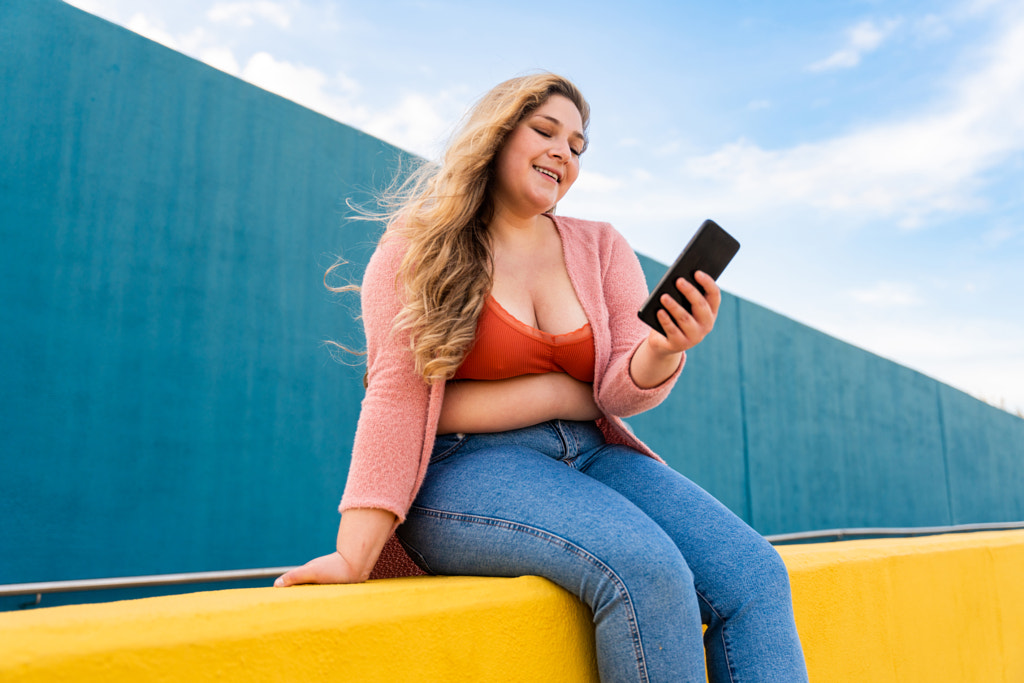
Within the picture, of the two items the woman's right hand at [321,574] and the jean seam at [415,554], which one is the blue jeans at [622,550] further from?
the woman's right hand at [321,574]

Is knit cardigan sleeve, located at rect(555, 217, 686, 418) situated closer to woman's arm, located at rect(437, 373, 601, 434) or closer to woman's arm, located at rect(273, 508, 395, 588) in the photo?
woman's arm, located at rect(437, 373, 601, 434)

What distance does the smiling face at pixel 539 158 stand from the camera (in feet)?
5.23

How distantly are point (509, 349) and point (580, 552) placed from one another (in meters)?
0.47

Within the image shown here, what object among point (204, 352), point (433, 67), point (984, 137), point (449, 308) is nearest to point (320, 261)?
point (204, 352)

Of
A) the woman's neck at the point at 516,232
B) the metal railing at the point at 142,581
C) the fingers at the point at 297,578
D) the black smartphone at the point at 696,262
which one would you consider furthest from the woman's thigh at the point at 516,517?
the metal railing at the point at 142,581

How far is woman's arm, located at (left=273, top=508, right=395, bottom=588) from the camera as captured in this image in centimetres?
116

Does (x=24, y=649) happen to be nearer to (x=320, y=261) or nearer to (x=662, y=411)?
(x=320, y=261)

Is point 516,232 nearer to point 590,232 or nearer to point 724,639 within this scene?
point 590,232

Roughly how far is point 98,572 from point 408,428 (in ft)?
9.30

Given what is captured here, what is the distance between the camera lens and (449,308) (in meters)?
1.38

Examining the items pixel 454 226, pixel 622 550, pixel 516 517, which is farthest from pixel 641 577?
pixel 454 226

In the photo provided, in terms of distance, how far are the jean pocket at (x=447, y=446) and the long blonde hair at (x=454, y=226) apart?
15 cm

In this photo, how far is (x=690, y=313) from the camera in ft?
4.15

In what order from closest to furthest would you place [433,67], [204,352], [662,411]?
[204,352], [433,67], [662,411]
